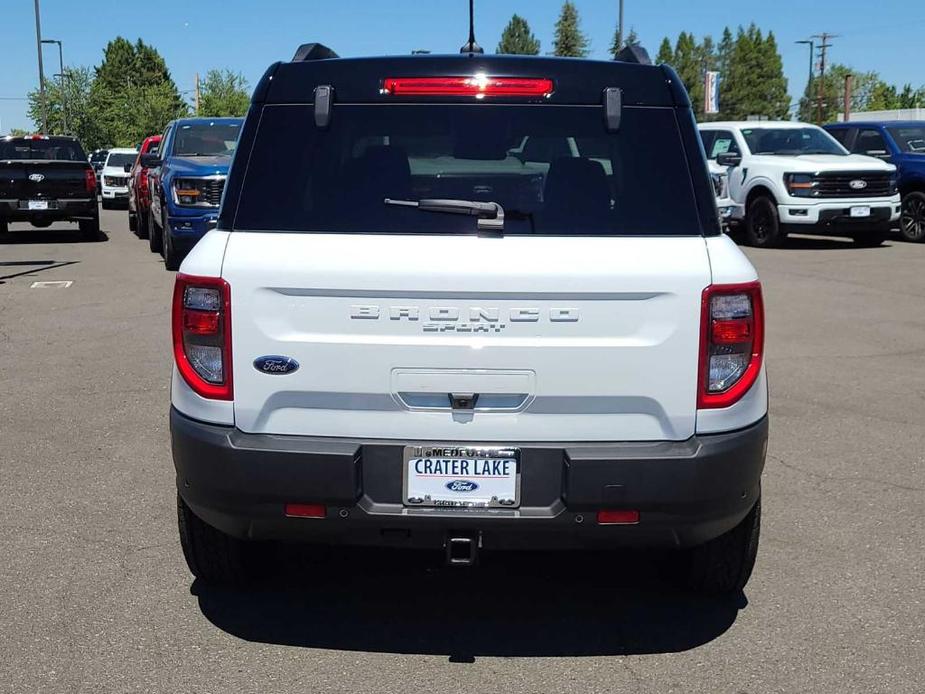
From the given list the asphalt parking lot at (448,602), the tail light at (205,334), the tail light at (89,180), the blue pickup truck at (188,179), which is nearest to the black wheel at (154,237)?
the blue pickup truck at (188,179)

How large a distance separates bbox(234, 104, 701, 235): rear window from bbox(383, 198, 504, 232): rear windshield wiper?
20 millimetres

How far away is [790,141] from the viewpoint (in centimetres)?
1920

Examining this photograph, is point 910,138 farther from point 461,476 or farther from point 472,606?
point 461,476

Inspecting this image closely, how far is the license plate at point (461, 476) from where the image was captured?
3.42 m

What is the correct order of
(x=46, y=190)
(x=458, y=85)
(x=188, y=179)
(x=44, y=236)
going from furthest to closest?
(x=44, y=236)
(x=46, y=190)
(x=188, y=179)
(x=458, y=85)

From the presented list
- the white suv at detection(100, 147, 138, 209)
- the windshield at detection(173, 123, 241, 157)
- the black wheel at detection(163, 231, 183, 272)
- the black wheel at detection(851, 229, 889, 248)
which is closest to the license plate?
the black wheel at detection(163, 231, 183, 272)

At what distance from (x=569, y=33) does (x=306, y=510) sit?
150 meters

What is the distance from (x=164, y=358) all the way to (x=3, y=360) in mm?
1241

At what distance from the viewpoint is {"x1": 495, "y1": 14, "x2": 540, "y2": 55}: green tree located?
15301 centimetres

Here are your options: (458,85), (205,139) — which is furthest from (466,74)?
(205,139)

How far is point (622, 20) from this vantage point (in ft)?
138

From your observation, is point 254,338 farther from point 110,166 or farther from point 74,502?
point 110,166

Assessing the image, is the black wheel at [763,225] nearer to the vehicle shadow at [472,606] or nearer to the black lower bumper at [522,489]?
the vehicle shadow at [472,606]

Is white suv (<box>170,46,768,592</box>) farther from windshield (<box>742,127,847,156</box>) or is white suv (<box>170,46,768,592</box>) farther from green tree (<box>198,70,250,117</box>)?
green tree (<box>198,70,250,117</box>)
